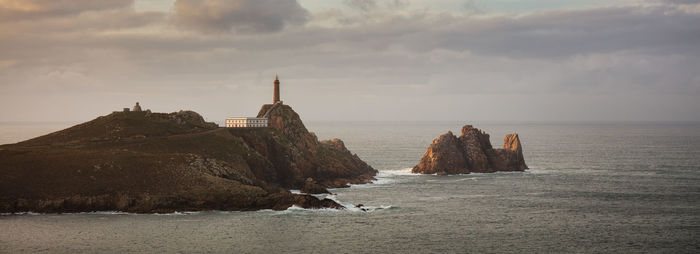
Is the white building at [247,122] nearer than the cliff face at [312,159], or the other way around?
the cliff face at [312,159]

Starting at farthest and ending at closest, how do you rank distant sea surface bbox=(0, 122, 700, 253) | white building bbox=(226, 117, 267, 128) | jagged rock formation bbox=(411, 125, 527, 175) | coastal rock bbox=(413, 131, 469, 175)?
jagged rock formation bbox=(411, 125, 527, 175)
coastal rock bbox=(413, 131, 469, 175)
white building bbox=(226, 117, 267, 128)
distant sea surface bbox=(0, 122, 700, 253)

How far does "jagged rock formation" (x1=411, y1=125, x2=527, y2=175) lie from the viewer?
608 ft

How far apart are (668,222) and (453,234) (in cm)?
3828

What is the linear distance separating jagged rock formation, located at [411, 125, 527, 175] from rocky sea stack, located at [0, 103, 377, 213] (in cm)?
2121

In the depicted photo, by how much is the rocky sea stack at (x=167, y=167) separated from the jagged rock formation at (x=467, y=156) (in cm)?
2121

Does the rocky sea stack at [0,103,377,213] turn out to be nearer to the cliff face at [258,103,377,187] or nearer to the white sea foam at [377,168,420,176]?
the cliff face at [258,103,377,187]

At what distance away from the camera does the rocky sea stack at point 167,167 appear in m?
116

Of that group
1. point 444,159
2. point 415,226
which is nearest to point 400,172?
point 444,159

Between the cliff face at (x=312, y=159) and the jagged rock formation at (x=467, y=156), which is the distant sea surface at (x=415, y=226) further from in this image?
the jagged rock formation at (x=467, y=156)

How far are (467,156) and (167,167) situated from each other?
9596 centimetres

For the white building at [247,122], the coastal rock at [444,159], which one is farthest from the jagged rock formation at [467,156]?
the white building at [247,122]

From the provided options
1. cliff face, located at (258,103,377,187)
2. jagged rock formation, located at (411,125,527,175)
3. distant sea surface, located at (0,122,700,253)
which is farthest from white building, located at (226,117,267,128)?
jagged rock formation, located at (411,125,527,175)

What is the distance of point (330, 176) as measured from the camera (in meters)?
167

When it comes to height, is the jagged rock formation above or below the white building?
below
